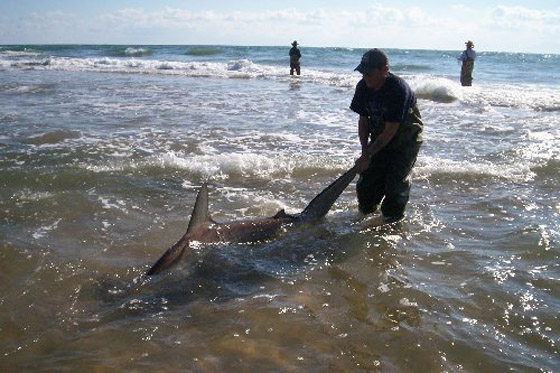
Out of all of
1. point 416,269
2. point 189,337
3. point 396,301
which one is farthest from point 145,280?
point 416,269

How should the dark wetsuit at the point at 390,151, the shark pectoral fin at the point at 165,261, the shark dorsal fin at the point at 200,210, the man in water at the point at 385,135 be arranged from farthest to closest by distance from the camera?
the dark wetsuit at the point at 390,151, the man in water at the point at 385,135, the shark dorsal fin at the point at 200,210, the shark pectoral fin at the point at 165,261

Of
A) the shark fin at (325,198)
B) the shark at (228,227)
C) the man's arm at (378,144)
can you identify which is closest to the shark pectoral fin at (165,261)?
the shark at (228,227)

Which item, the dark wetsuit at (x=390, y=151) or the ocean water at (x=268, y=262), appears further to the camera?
the dark wetsuit at (x=390, y=151)

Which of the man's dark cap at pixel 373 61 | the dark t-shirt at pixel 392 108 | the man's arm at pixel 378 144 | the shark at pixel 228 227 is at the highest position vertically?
the man's dark cap at pixel 373 61

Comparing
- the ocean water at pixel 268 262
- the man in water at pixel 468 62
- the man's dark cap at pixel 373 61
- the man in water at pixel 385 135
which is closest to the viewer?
the ocean water at pixel 268 262

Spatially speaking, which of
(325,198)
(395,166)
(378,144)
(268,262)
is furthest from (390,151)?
(268,262)

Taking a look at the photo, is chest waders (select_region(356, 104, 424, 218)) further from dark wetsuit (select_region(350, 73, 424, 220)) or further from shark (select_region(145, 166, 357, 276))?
shark (select_region(145, 166, 357, 276))

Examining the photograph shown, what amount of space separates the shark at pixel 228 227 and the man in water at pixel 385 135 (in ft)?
1.30

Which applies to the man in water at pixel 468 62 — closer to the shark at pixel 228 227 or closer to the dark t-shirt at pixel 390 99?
the dark t-shirt at pixel 390 99

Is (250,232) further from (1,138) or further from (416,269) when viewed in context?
(1,138)

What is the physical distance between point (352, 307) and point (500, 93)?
1719cm

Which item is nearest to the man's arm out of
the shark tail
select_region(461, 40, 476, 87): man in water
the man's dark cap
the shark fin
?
the shark fin

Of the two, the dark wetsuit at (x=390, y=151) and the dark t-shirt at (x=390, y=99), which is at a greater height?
the dark t-shirt at (x=390, y=99)

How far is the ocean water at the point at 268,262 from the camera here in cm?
306
